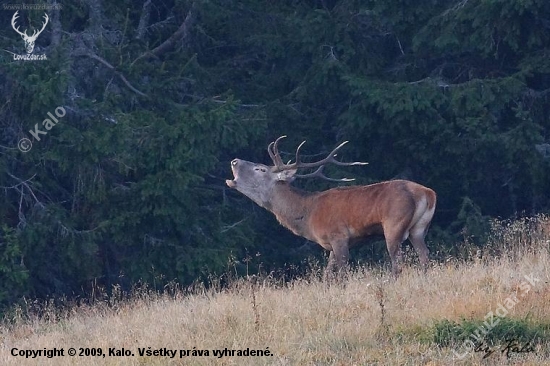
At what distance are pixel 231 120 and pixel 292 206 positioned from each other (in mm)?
3296

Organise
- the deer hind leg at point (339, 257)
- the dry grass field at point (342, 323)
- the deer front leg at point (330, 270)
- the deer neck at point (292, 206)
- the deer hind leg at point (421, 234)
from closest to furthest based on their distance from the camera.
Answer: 1. the dry grass field at point (342, 323)
2. the deer front leg at point (330, 270)
3. the deer hind leg at point (421, 234)
4. the deer hind leg at point (339, 257)
5. the deer neck at point (292, 206)

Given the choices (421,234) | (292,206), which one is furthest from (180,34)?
(421,234)

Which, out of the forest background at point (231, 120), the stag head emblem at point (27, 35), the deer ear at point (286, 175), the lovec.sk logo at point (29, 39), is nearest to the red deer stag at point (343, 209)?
the deer ear at point (286, 175)

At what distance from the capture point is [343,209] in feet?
41.9

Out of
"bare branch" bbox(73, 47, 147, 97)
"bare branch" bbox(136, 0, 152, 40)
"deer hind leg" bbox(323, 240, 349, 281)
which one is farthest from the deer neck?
"bare branch" bbox(136, 0, 152, 40)

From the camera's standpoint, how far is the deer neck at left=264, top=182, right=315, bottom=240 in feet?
44.2

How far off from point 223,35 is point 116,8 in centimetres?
246

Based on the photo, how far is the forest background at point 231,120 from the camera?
15.5m

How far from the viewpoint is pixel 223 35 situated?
63.6ft

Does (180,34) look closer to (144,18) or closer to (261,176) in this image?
(144,18)

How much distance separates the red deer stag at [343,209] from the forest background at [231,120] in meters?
1.81

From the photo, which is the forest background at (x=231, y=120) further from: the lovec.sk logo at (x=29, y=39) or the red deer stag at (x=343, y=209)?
the red deer stag at (x=343, y=209)

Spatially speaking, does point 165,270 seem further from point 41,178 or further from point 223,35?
point 223,35

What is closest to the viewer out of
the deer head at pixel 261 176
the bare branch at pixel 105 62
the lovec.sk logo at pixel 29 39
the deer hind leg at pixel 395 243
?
the deer hind leg at pixel 395 243
